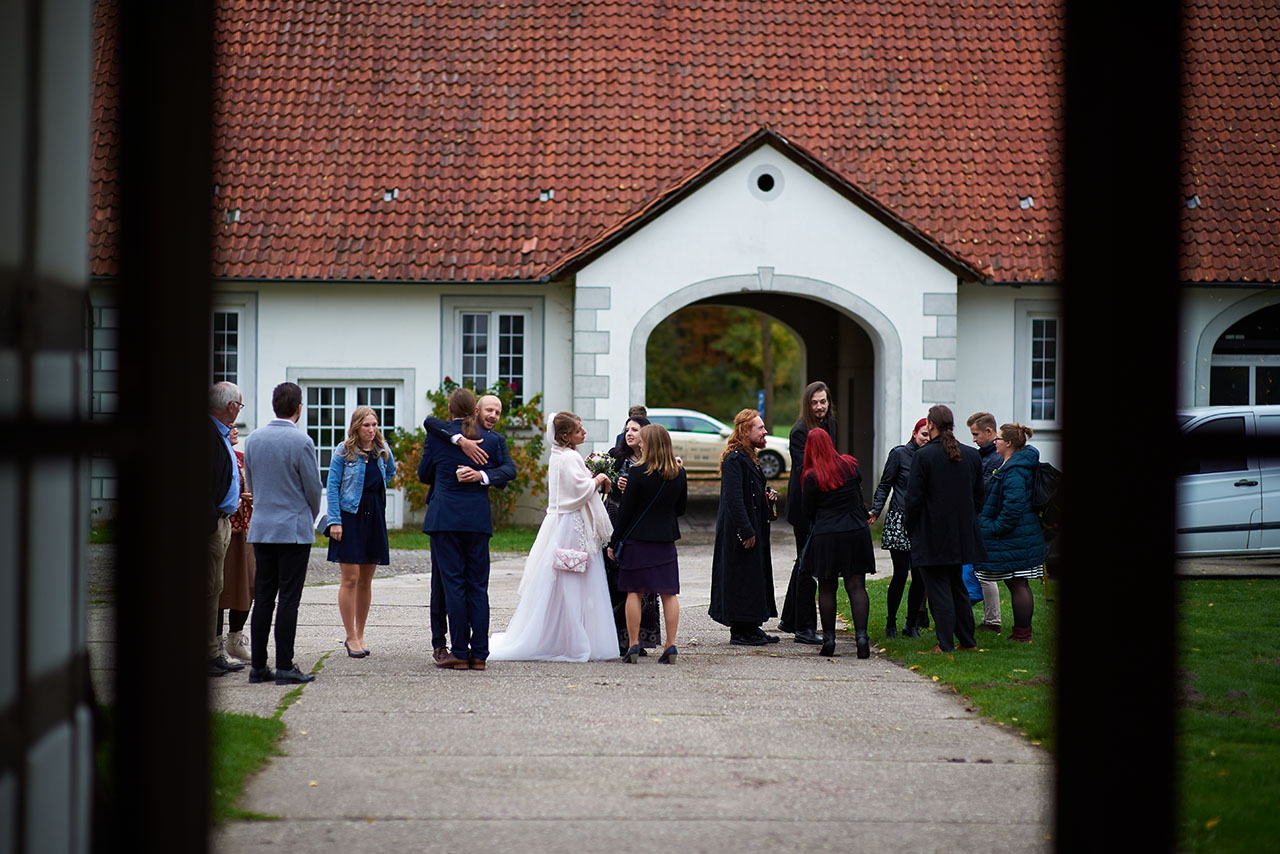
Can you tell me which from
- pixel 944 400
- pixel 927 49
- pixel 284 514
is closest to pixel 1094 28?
pixel 284 514

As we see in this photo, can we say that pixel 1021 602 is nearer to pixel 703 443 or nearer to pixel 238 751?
pixel 238 751

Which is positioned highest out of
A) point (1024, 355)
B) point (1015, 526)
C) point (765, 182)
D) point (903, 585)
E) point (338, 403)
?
point (765, 182)

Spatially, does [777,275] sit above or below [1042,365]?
above

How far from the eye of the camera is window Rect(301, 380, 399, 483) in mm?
21281

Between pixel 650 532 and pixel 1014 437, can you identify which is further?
pixel 1014 437

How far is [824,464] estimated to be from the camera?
993 centimetres

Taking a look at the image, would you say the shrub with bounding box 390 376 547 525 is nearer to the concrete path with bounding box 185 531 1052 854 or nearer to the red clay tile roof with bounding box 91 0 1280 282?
the red clay tile roof with bounding box 91 0 1280 282

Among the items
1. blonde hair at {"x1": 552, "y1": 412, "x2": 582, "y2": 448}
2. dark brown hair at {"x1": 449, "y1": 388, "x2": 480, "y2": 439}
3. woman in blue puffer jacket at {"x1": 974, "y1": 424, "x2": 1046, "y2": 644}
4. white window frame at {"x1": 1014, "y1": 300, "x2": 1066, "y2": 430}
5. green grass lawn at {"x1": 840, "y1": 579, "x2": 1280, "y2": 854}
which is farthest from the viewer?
white window frame at {"x1": 1014, "y1": 300, "x2": 1066, "y2": 430}

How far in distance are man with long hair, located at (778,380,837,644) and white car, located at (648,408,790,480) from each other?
20.6 m

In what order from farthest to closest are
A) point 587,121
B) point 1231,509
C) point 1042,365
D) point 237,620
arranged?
point 587,121
point 1042,365
point 1231,509
point 237,620

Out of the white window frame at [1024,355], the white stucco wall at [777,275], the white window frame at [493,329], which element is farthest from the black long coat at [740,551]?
A: the white window frame at [1024,355]

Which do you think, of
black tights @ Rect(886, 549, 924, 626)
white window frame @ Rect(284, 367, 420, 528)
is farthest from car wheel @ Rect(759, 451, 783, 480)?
black tights @ Rect(886, 549, 924, 626)

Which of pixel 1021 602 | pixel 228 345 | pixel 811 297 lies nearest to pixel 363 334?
pixel 228 345

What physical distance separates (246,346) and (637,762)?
53.5 ft
